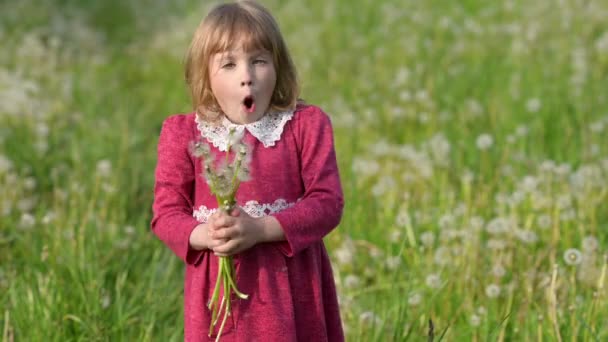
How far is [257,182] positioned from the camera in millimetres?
2408

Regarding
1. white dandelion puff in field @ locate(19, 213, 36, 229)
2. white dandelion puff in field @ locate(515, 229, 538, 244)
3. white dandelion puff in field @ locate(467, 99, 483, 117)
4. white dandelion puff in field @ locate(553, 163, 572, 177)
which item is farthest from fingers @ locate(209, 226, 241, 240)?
white dandelion puff in field @ locate(467, 99, 483, 117)

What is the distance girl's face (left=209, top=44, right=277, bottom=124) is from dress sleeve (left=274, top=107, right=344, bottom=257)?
0.13 meters

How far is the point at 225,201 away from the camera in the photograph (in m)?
2.18

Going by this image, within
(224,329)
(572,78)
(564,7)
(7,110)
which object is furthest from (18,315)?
(564,7)

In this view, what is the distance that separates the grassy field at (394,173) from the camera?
11.2 feet

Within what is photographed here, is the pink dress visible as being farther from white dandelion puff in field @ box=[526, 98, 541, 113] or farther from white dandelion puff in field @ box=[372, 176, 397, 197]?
white dandelion puff in field @ box=[526, 98, 541, 113]

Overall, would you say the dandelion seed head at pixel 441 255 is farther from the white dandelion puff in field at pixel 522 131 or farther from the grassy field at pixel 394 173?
the white dandelion puff in field at pixel 522 131

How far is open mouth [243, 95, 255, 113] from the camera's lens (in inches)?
94.3

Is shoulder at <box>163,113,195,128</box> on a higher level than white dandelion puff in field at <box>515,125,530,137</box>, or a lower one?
lower

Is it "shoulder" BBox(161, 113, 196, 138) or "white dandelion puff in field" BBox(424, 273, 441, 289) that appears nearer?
"shoulder" BBox(161, 113, 196, 138)

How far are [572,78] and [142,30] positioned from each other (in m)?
6.84

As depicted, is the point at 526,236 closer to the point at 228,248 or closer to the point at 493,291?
the point at 493,291

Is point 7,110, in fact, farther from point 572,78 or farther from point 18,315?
point 572,78

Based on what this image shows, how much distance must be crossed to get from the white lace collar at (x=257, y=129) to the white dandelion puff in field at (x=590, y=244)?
192 centimetres
